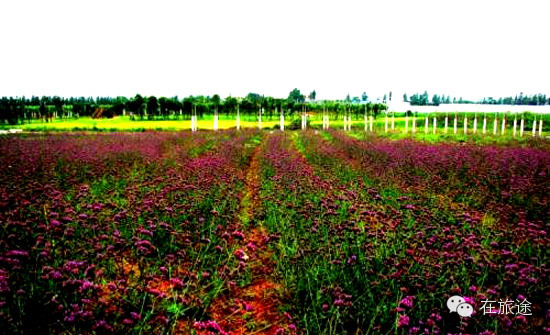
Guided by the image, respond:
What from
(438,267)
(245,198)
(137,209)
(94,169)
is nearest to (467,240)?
(438,267)

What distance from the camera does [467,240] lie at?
450cm

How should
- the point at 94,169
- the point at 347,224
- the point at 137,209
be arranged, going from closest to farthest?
the point at 347,224 < the point at 137,209 < the point at 94,169

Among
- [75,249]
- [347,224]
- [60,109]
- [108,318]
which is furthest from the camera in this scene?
[60,109]

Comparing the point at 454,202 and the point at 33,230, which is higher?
the point at 33,230

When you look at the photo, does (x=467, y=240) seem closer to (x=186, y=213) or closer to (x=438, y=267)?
(x=438, y=267)

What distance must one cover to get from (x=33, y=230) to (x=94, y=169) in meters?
7.46

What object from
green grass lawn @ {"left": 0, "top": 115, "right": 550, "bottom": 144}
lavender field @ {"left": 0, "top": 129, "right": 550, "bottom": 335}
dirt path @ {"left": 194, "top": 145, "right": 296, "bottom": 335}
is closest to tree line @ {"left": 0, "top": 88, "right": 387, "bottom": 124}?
green grass lawn @ {"left": 0, "top": 115, "right": 550, "bottom": 144}
